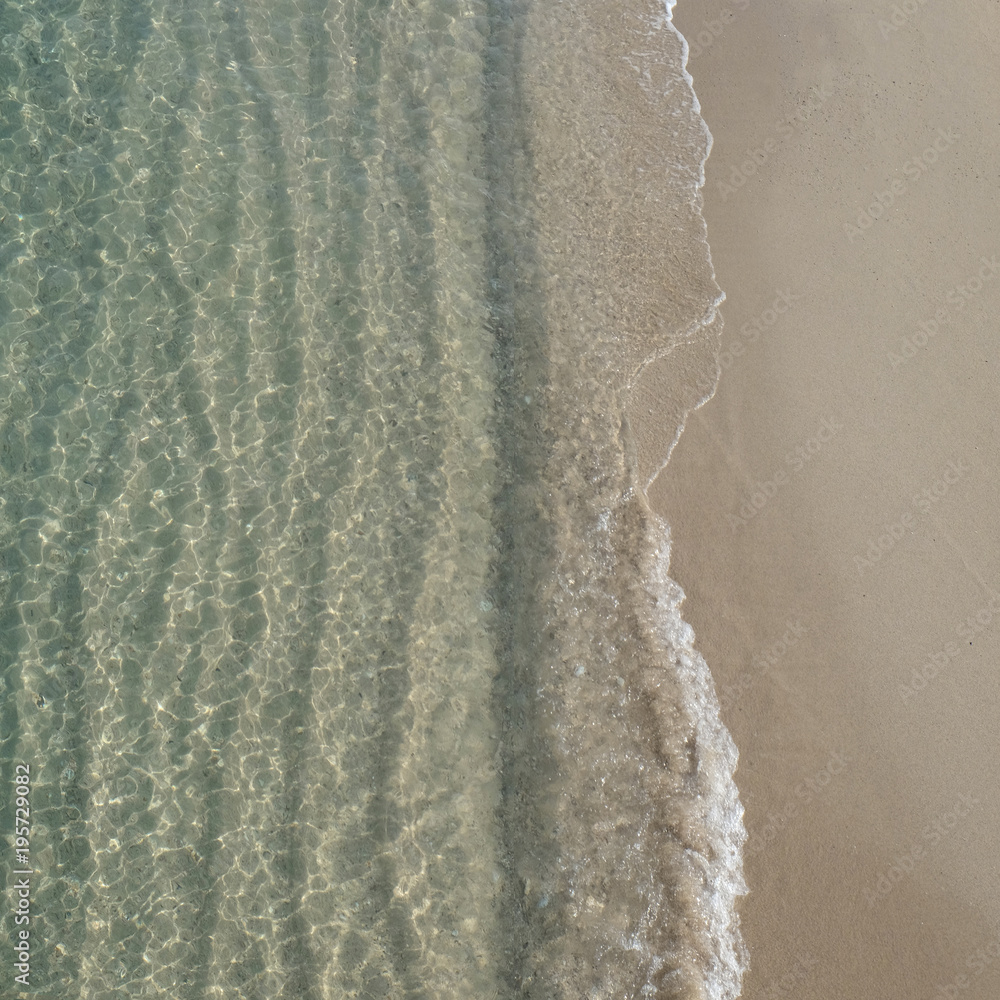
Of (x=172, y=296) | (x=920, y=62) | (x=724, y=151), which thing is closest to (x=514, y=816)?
(x=172, y=296)

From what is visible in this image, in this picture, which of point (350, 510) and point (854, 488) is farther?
point (854, 488)

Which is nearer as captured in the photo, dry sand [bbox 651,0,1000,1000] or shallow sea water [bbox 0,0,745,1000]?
shallow sea water [bbox 0,0,745,1000]

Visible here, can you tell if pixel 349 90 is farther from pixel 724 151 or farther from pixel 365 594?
pixel 365 594

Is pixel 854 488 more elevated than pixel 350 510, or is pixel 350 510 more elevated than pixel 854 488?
pixel 854 488

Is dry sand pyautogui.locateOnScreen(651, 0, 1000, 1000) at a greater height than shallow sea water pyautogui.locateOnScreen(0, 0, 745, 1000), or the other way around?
dry sand pyautogui.locateOnScreen(651, 0, 1000, 1000)
